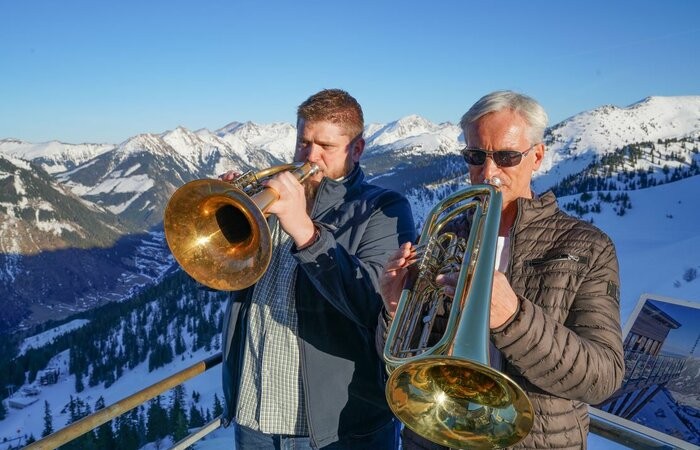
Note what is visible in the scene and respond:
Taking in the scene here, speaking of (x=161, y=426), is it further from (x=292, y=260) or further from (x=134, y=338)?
(x=292, y=260)

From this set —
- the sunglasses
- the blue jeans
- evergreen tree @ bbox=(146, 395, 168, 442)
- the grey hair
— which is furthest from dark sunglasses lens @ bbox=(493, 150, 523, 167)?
evergreen tree @ bbox=(146, 395, 168, 442)

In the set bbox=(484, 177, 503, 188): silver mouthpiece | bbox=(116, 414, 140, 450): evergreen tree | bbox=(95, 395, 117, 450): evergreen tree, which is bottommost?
bbox=(116, 414, 140, 450): evergreen tree

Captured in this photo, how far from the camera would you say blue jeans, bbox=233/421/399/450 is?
2.68 m

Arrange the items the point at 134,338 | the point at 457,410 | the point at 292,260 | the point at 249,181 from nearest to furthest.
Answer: the point at 457,410 → the point at 249,181 → the point at 292,260 → the point at 134,338

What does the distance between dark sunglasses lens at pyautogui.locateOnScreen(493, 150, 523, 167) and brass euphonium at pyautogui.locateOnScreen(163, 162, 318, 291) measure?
1.03m

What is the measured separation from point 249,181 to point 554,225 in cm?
155

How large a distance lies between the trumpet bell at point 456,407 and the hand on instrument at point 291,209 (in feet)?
2.62

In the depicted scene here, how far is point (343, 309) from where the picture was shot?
2.48 meters

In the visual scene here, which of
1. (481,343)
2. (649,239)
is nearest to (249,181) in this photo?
(481,343)

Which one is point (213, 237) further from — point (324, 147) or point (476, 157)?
point (476, 157)

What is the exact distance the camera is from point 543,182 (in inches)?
6988

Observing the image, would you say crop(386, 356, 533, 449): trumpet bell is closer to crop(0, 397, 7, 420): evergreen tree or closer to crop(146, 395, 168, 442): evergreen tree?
crop(146, 395, 168, 442): evergreen tree

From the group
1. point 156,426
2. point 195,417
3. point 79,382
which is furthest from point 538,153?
point 79,382

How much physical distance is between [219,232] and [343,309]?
87 cm
